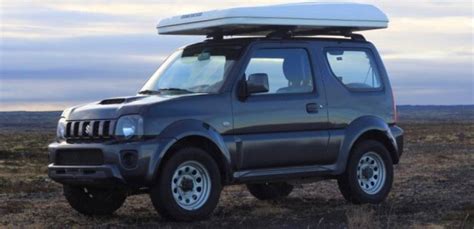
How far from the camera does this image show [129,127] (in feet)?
29.9

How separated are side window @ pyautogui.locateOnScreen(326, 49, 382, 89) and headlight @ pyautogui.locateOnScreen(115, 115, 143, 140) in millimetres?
2923

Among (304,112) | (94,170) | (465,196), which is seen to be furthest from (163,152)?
(465,196)

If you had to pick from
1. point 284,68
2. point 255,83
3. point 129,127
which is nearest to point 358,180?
point 284,68

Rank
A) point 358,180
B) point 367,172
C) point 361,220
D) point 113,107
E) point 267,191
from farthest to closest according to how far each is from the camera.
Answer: point 267,191 → point 367,172 → point 358,180 → point 113,107 → point 361,220

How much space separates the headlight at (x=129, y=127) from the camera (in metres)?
9.08

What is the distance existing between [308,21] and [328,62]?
2.03 feet

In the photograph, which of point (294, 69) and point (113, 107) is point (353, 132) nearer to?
point (294, 69)

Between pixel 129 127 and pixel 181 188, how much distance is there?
2.82 ft

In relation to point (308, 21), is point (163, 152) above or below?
below

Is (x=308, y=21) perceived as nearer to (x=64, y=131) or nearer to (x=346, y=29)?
(x=346, y=29)

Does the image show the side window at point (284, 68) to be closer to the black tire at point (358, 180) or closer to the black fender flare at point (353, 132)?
the black fender flare at point (353, 132)

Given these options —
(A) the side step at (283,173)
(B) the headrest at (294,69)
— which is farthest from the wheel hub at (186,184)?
(B) the headrest at (294,69)

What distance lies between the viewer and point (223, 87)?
982 centimetres

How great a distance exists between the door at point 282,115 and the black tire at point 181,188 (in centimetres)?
47
